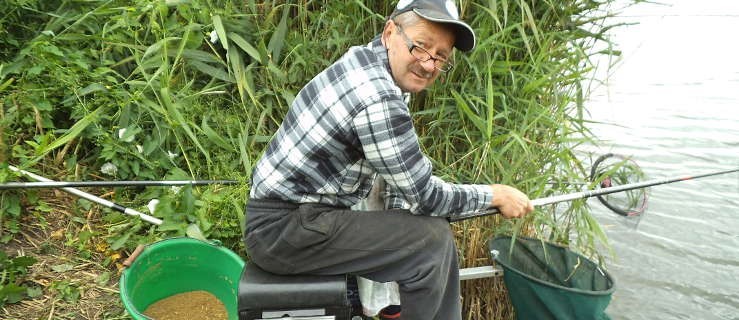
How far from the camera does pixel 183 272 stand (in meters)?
2.08

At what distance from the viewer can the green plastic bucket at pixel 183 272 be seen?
1.87m

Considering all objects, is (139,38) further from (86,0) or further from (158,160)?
(158,160)

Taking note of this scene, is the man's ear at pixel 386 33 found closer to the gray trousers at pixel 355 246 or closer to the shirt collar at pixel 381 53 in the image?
the shirt collar at pixel 381 53

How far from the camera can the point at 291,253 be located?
1.56 m

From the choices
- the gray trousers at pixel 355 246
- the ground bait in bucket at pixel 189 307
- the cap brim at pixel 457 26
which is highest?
the cap brim at pixel 457 26

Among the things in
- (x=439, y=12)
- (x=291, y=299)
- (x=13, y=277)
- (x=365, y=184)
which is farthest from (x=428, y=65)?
(x=13, y=277)

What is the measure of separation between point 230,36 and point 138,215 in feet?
2.94

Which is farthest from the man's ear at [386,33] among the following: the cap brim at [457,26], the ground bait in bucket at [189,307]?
the ground bait in bucket at [189,307]

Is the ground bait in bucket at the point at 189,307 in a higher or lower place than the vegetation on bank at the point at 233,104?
lower

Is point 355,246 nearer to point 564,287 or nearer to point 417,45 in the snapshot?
point 417,45

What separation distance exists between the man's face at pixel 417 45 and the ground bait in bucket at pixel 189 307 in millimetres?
1242

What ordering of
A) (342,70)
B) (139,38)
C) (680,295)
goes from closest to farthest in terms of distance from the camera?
(342,70)
(139,38)
(680,295)

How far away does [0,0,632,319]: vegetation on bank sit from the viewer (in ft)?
7.02

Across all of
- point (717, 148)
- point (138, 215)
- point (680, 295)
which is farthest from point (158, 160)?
point (717, 148)
